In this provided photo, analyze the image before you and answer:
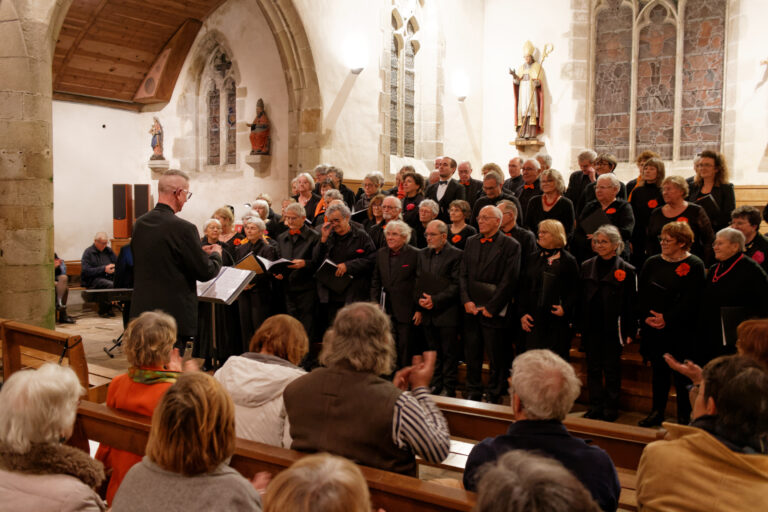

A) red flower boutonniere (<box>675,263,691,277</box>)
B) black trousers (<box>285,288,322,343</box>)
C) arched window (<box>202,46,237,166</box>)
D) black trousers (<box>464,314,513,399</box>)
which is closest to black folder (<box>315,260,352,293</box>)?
black trousers (<box>285,288,322,343</box>)

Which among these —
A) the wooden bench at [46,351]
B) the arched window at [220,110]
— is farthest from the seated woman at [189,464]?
the arched window at [220,110]

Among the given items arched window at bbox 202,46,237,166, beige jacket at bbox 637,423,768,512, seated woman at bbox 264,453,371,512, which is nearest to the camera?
seated woman at bbox 264,453,371,512

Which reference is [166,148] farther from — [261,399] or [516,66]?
[261,399]

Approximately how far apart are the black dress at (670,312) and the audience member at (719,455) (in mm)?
2536

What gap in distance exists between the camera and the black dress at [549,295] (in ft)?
16.0

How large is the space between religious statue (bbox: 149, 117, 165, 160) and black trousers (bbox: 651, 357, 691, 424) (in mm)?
10073

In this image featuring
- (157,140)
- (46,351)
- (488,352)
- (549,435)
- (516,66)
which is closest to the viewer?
(549,435)

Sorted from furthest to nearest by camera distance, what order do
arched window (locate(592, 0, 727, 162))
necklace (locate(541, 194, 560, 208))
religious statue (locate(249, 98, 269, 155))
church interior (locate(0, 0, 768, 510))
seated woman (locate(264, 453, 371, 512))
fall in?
arched window (locate(592, 0, 727, 162))
religious statue (locate(249, 98, 269, 155))
church interior (locate(0, 0, 768, 510))
necklace (locate(541, 194, 560, 208))
seated woman (locate(264, 453, 371, 512))

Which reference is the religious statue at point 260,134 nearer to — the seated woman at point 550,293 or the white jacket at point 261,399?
the seated woman at point 550,293

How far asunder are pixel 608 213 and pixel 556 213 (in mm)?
508

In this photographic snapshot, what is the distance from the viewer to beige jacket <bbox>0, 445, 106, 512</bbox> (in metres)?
1.80

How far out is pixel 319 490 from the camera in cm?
116

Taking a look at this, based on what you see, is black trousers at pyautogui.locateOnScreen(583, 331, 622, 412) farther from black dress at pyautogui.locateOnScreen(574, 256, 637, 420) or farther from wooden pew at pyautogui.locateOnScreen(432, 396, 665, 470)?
wooden pew at pyautogui.locateOnScreen(432, 396, 665, 470)

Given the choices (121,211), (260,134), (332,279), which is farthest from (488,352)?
(121,211)
